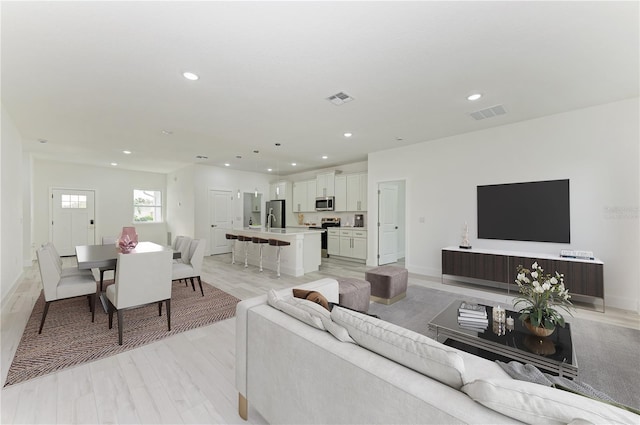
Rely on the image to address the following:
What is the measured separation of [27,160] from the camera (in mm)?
6445

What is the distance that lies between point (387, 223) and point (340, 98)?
407 cm

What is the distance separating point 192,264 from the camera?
4141 mm

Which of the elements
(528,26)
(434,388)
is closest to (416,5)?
(528,26)

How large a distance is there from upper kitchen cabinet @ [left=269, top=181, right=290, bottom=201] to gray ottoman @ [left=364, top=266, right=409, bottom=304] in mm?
5964

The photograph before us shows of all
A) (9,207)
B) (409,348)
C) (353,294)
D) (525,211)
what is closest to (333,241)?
(525,211)

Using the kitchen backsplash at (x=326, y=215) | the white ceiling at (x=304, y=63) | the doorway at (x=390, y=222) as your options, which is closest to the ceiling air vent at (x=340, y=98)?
the white ceiling at (x=304, y=63)

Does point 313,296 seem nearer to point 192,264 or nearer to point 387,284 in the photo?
point 387,284

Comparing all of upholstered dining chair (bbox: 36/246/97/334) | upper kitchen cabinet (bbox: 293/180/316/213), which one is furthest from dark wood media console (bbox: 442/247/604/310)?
upholstered dining chair (bbox: 36/246/97/334)

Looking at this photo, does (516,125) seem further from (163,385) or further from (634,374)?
(163,385)

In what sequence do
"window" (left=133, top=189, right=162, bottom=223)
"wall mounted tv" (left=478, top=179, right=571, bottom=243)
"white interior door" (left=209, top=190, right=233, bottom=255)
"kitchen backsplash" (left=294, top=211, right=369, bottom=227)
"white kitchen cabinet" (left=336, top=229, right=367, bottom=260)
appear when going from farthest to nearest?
"window" (left=133, top=189, right=162, bottom=223), "white interior door" (left=209, top=190, right=233, bottom=255), "kitchen backsplash" (left=294, top=211, right=369, bottom=227), "white kitchen cabinet" (left=336, top=229, right=367, bottom=260), "wall mounted tv" (left=478, top=179, right=571, bottom=243)

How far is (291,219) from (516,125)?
678 cm

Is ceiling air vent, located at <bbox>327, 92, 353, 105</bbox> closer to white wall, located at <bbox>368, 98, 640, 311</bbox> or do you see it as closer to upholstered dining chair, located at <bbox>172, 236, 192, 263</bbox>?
white wall, located at <bbox>368, 98, 640, 311</bbox>

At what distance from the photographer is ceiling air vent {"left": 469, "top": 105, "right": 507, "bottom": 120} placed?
384cm

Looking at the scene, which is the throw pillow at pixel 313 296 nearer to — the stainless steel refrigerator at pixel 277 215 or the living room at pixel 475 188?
the living room at pixel 475 188
